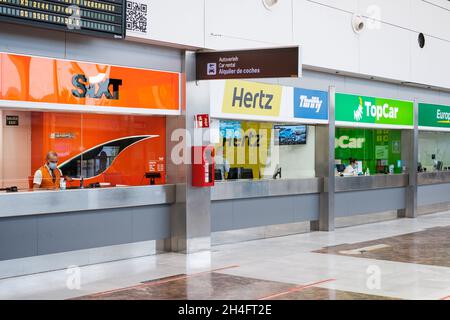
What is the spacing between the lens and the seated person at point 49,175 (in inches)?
370

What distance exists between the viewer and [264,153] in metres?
13.4

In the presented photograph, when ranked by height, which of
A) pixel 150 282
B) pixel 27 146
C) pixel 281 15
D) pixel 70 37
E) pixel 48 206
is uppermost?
pixel 281 15

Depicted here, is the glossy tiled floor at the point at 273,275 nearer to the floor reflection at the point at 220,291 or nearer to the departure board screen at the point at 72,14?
the floor reflection at the point at 220,291

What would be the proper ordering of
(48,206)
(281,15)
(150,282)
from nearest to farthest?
(150,282), (48,206), (281,15)

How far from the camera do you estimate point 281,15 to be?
12805mm

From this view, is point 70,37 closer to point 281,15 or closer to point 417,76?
point 281,15

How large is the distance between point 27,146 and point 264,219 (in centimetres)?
531

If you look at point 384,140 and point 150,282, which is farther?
point 384,140

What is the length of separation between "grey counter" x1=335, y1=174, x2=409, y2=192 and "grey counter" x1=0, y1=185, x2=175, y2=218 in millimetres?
5300

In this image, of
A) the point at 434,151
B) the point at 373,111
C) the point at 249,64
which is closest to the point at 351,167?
the point at 373,111

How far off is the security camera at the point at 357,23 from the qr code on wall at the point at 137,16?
629 cm

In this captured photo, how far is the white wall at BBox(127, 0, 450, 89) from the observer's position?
1096 cm

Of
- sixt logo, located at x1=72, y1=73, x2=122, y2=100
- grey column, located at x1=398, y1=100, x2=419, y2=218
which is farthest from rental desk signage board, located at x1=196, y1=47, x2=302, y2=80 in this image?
grey column, located at x1=398, y1=100, x2=419, y2=218

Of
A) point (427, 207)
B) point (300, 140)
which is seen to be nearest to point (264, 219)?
Answer: point (300, 140)
